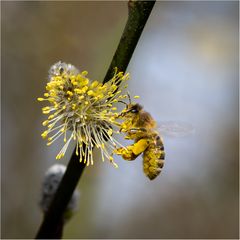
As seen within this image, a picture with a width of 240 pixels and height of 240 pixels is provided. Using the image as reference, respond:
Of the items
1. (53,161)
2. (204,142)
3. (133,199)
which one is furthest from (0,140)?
(204,142)

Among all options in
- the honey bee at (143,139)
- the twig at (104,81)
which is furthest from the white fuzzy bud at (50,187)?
the honey bee at (143,139)

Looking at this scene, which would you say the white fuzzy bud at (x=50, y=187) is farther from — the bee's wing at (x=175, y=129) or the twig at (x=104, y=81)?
the bee's wing at (x=175, y=129)

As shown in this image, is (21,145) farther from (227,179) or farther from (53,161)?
(227,179)

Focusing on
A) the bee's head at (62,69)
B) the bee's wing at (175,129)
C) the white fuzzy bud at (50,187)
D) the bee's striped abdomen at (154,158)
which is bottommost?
the white fuzzy bud at (50,187)

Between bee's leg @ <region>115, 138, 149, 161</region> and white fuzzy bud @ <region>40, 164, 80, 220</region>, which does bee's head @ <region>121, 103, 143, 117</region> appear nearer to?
bee's leg @ <region>115, 138, 149, 161</region>

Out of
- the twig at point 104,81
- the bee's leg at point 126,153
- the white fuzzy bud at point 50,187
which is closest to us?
the twig at point 104,81

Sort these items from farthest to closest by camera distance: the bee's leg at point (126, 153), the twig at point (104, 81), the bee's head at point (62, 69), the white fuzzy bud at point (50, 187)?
the white fuzzy bud at point (50, 187) < the bee's head at point (62, 69) < the bee's leg at point (126, 153) < the twig at point (104, 81)

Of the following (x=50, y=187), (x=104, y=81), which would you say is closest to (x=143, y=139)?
(x=104, y=81)

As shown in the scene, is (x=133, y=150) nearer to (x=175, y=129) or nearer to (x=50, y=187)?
(x=175, y=129)
